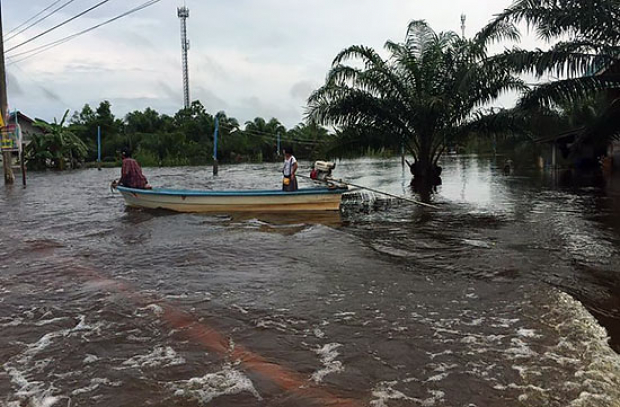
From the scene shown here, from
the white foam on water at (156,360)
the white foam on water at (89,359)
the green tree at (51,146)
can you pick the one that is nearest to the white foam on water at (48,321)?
the white foam on water at (89,359)

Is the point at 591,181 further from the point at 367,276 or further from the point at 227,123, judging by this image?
the point at 227,123

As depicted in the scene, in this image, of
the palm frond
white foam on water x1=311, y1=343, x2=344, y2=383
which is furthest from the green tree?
white foam on water x1=311, y1=343, x2=344, y2=383

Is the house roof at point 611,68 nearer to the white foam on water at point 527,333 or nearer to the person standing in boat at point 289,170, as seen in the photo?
the person standing in boat at point 289,170

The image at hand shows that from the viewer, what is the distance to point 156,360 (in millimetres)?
3883

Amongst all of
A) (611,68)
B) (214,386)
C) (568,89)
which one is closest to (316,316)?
(214,386)

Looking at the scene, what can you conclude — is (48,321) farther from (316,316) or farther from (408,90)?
(408,90)

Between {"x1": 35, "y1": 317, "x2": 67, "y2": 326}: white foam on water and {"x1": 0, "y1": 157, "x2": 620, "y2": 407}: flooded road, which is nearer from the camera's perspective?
{"x1": 0, "y1": 157, "x2": 620, "y2": 407}: flooded road

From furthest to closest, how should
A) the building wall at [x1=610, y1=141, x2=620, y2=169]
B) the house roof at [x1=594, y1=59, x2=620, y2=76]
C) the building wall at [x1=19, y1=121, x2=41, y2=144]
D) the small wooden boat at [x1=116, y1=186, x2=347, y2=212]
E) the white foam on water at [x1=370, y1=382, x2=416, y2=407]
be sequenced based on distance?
the building wall at [x1=19, y1=121, x2=41, y2=144], the building wall at [x1=610, y1=141, x2=620, y2=169], the house roof at [x1=594, y1=59, x2=620, y2=76], the small wooden boat at [x1=116, y1=186, x2=347, y2=212], the white foam on water at [x1=370, y1=382, x2=416, y2=407]

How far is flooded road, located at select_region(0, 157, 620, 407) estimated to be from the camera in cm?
343

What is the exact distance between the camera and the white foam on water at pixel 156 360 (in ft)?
12.5

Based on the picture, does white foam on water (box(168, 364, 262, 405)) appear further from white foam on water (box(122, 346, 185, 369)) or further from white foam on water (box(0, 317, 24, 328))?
white foam on water (box(0, 317, 24, 328))

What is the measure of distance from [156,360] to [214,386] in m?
0.67

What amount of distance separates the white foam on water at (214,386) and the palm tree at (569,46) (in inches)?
430

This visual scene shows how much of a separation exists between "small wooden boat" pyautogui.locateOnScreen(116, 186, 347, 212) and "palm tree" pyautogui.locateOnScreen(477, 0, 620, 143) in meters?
5.52
